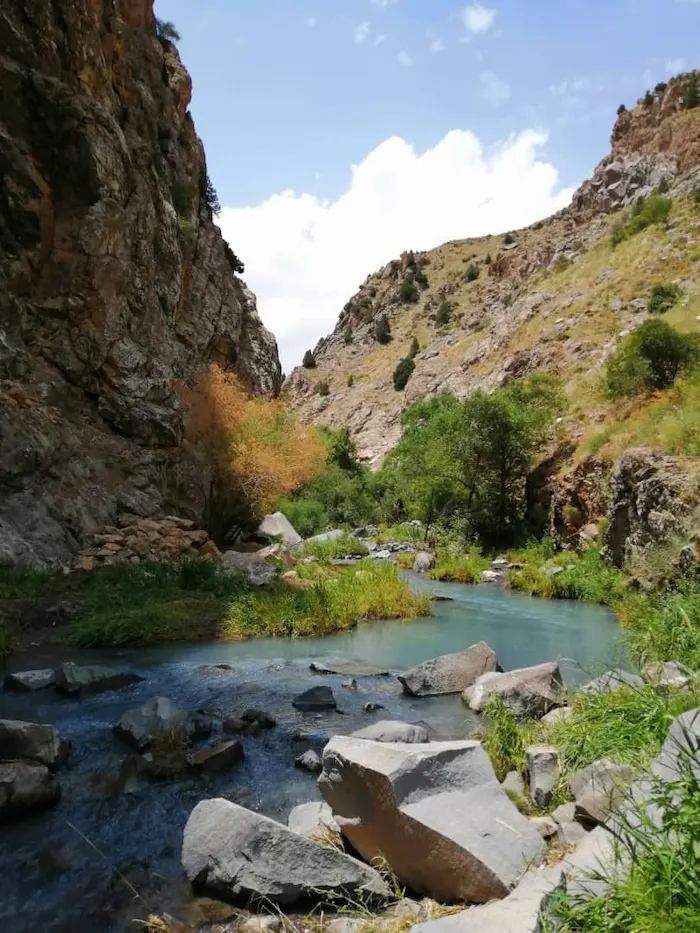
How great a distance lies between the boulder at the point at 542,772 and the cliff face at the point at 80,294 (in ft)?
42.8

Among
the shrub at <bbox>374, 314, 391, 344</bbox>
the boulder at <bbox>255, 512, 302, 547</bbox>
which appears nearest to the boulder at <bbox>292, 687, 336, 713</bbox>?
the boulder at <bbox>255, 512, 302, 547</bbox>

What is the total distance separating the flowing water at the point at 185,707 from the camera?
13.8 feet

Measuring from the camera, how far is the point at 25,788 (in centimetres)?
518

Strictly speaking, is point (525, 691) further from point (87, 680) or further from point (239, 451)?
point (239, 451)

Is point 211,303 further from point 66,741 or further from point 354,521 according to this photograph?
point 66,741

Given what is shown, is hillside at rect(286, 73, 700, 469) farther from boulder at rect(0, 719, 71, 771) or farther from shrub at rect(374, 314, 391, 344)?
boulder at rect(0, 719, 71, 771)

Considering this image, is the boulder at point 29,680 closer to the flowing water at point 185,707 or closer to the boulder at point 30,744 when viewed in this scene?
the flowing water at point 185,707

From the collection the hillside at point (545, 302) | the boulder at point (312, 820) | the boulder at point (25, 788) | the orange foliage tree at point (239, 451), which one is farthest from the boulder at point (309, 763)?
the orange foliage tree at point (239, 451)

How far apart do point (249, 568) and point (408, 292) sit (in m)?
74.5

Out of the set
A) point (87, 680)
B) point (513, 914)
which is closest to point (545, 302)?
point (87, 680)

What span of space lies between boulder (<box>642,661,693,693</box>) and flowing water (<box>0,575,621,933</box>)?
1.69 feet

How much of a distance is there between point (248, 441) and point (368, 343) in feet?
202

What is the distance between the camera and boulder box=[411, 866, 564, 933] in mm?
2900

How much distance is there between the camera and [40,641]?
1121 centimetres
